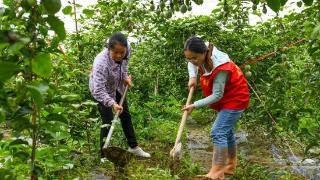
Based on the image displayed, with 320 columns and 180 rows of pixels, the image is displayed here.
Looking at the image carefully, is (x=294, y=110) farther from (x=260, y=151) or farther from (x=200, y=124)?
(x=200, y=124)

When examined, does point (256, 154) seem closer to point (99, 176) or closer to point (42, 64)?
point (99, 176)

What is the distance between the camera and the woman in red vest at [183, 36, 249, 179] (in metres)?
4.14

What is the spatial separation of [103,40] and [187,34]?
1179mm

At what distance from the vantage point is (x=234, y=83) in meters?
4.29

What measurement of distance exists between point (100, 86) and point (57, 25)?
11.2 ft

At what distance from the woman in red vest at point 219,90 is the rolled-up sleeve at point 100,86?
2.60ft

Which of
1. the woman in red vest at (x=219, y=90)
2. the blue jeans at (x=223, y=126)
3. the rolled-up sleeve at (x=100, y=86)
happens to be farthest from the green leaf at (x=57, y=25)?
the rolled-up sleeve at (x=100, y=86)

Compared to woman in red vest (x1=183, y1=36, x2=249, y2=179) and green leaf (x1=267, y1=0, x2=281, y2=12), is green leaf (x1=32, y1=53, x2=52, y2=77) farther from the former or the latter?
woman in red vest (x1=183, y1=36, x2=249, y2=179)

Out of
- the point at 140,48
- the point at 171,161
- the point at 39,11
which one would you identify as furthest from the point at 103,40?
the point at 39,11

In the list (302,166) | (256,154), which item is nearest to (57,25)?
(302,166)

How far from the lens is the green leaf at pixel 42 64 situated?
3.91 feet

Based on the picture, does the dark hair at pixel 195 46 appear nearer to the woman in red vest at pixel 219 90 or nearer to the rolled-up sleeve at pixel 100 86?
the woman in red vest at pixel 219 90

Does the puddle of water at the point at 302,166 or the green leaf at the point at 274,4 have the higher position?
the green leaf at the point at 274,4

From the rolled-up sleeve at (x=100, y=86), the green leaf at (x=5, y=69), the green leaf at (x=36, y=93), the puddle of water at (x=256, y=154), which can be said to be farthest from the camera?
the puddle of water at (x=256, y=154)
